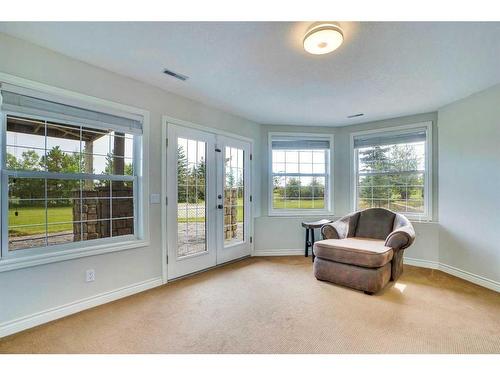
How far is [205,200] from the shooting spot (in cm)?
345

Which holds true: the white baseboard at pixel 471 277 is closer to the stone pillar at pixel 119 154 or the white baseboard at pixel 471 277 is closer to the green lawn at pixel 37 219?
the stone pillar at pixel 119 154

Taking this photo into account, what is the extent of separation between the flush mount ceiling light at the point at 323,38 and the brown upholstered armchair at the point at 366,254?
6.85 ft

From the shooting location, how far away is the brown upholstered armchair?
2.67 meters

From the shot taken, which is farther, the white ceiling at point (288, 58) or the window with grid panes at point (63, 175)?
the window with grid panes at point (63, 175)

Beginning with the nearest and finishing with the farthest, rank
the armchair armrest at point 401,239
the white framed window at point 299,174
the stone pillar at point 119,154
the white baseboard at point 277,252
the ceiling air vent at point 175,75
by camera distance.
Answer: the ceiling air vent at point 175,75 < the stone pillar at point 119,154 < the armchair armrest at point 401,239 < the white baseboard at point 277,252 < the white framed window at point 299,174

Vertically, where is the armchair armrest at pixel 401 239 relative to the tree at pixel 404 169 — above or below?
below

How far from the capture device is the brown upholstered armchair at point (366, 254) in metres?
2.67

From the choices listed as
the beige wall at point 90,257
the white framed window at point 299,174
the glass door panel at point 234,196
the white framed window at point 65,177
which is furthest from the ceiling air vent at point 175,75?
the white framed window at point 299,174

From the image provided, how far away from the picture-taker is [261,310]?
7.55ft

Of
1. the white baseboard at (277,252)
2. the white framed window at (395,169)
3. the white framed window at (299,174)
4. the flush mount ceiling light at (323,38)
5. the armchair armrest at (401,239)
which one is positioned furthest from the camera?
the white framed window at (299,174)

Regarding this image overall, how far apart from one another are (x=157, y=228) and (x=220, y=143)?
1501mm

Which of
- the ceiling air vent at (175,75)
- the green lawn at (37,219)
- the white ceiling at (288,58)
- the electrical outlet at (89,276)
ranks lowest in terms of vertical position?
the electrical outlet at (89,276)

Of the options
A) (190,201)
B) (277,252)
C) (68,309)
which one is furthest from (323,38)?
(277,252)

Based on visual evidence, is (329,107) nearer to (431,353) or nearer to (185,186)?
(185,186)
